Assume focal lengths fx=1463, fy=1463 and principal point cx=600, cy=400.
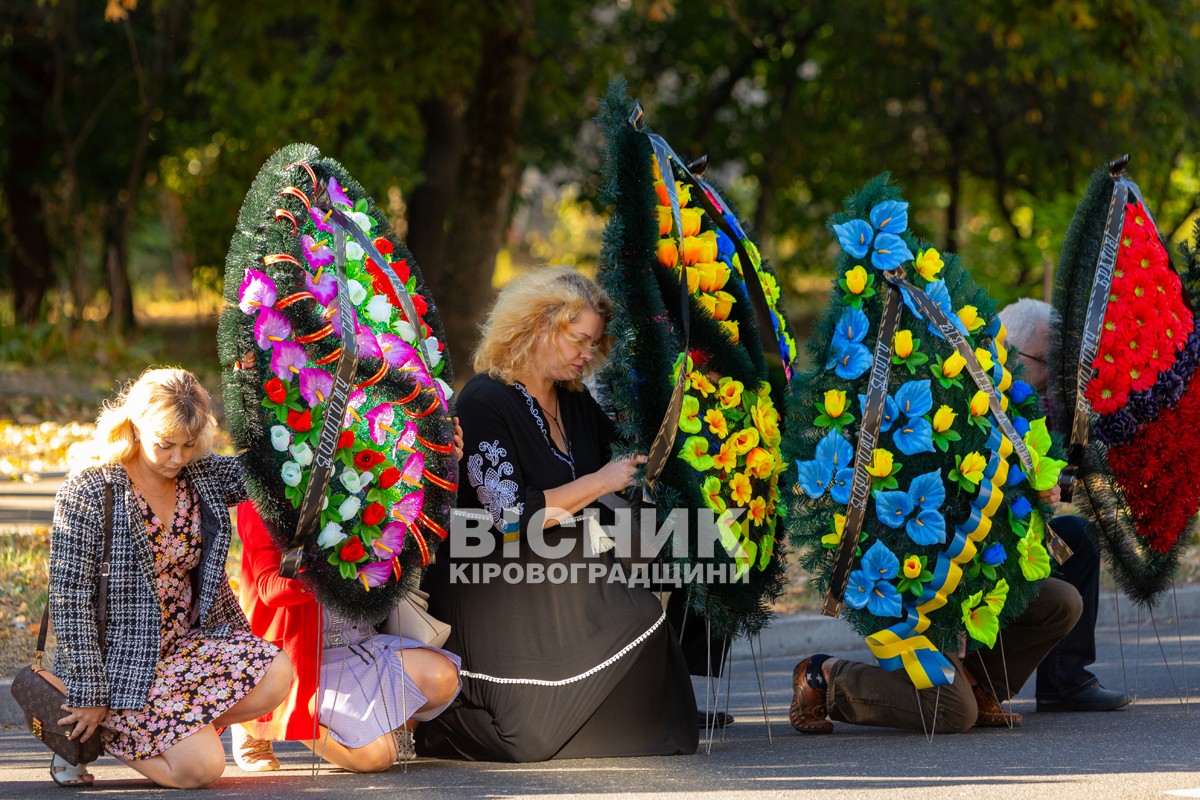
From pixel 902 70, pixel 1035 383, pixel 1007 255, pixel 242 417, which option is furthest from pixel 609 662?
pixel 902 70

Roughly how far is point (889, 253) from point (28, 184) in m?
16.6

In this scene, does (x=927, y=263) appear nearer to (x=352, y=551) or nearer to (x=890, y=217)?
(x=890, y=217)

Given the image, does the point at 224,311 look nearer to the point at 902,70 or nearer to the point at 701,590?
the point at 701,590

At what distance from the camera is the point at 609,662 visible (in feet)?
14.2

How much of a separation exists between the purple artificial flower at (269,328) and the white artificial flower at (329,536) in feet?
1.71

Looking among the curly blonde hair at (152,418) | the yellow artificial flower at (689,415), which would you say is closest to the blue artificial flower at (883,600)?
the yellow artificial flower at (689,415)

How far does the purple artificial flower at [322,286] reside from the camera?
4.09m

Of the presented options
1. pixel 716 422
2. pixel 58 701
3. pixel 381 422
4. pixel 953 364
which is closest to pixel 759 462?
pixel 716 422

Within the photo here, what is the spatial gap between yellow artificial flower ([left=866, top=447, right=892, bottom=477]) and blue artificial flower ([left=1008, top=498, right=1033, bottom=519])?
44 centimetres

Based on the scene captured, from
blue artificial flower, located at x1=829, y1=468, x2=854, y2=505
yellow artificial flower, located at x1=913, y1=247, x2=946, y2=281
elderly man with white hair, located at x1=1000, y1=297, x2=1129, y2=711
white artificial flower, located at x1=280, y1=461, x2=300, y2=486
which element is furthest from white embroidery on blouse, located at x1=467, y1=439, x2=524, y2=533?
elderly man with white hair, located at x1=1000, y1=297, x2=1129, y2=711

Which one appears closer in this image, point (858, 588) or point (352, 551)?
point (352, 551)

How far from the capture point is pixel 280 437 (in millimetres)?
4008

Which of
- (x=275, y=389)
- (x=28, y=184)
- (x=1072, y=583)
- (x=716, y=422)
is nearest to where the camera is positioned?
(x=275, y=389)

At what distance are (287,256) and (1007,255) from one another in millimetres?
12854
